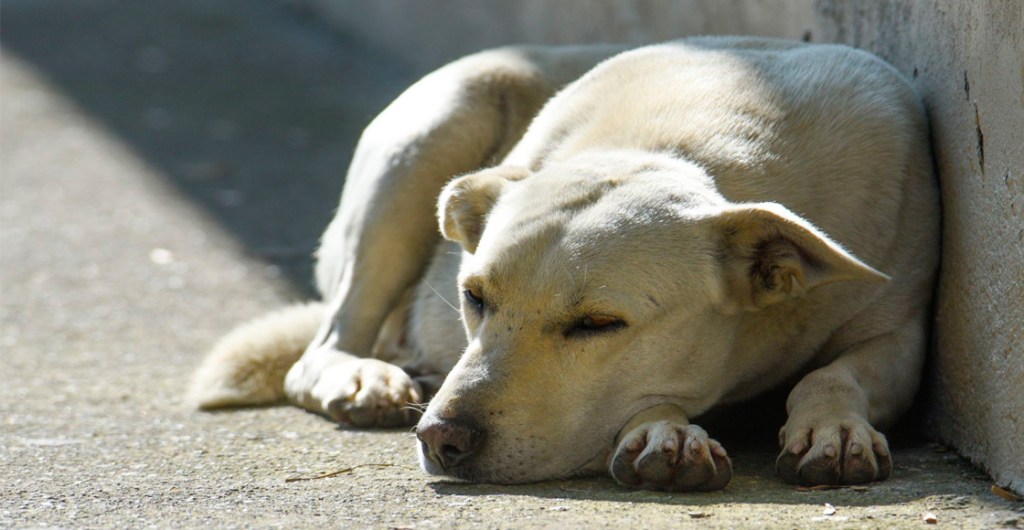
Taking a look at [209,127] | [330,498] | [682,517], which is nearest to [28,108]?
[209,127]

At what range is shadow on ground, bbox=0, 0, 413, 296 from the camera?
7.43m

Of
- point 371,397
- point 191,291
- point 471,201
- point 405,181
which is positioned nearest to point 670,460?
point 471,201

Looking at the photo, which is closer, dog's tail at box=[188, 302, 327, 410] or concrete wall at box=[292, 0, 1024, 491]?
concrete wall at box=[292, 0, 1024, 491]

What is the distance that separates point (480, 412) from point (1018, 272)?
3.94ft

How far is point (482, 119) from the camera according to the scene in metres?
4.52

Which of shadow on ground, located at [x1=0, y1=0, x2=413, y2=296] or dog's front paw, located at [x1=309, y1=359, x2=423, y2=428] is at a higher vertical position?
shadow on ground, located at [x1=0, y1=0, x2=413, y2=296]

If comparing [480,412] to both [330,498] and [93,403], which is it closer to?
[330,498]

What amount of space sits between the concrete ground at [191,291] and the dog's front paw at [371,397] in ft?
0.28

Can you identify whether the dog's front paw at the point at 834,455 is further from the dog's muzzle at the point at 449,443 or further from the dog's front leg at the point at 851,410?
the dog's muzzle at the point at 449,443

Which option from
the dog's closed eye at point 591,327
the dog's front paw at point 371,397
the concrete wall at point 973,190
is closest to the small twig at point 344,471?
the dog's front paw at point 371,397

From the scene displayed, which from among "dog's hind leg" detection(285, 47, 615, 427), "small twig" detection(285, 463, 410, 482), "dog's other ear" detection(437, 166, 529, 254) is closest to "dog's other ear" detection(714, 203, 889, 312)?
"dog's other ear" detection(437, 166, 529, 254)

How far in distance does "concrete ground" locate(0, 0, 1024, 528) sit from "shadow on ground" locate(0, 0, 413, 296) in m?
0.03

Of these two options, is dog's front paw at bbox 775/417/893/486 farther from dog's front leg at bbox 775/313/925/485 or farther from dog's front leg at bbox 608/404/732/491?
dog's front leg at bbox 608/404/732/491

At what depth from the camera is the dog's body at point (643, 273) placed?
3018mm
